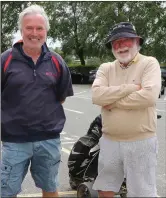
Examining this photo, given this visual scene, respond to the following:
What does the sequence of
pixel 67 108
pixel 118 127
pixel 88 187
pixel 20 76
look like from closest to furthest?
pixel 20 76, pixel 118 127, pixel 88 187, pixel 67 108

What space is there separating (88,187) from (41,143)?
1228mm

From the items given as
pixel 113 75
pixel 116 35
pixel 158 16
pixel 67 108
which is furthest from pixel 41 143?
pixel 158 16

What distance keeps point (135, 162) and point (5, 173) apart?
1.05 meters

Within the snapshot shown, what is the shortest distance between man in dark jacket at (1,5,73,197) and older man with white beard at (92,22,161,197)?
1.52 ft

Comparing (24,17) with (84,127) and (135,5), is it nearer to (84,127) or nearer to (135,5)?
(84,127)

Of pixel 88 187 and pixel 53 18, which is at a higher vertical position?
pixel 53 18

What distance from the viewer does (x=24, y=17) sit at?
317 centimetres

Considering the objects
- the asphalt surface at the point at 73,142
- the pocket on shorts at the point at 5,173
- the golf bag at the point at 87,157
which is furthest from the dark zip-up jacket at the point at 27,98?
the asphalt surface at the point at 73,142

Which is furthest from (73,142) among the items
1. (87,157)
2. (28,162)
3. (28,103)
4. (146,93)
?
(28,103)

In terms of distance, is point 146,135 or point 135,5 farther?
point 135,5

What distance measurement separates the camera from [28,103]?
3.12 metres

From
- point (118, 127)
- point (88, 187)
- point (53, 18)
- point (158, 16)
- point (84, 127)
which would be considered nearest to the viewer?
point (118, 127)

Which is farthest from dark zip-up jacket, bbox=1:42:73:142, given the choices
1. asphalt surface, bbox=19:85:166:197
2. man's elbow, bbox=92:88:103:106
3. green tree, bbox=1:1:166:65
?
green tree, bbox=1:1:166:65

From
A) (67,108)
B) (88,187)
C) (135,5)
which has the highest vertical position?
(135,5)
